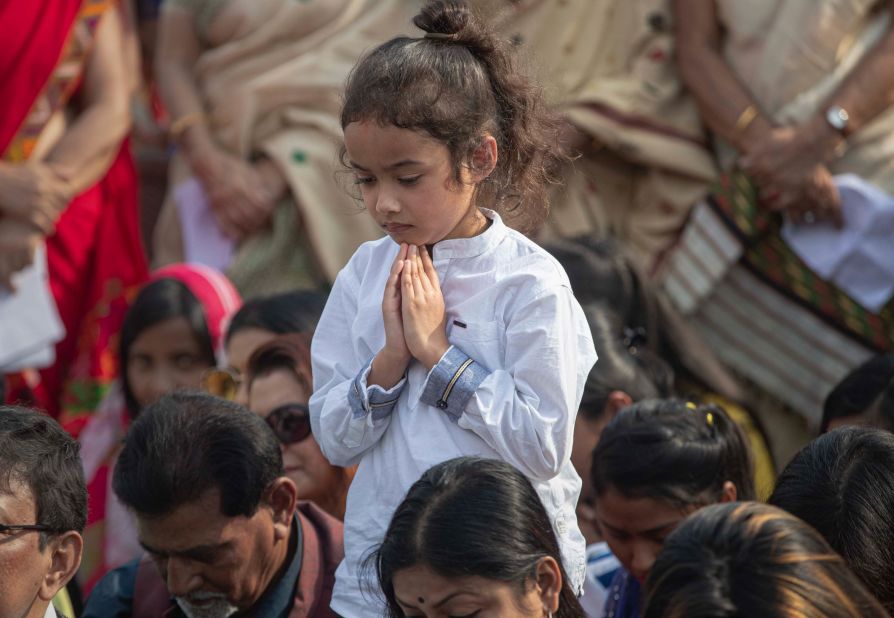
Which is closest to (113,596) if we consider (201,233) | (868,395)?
(868,395)

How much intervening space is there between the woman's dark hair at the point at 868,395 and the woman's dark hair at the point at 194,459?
138 cm

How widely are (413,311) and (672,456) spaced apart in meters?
0.96

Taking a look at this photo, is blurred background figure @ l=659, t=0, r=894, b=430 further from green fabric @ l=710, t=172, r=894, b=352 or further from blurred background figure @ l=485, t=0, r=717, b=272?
blurred background figure @ l=485, t=0, r=717, b=272

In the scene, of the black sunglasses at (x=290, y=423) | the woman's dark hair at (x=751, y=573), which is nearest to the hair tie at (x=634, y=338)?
the black sunglasses at (x=290, y=423)

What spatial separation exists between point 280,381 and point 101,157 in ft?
5.89

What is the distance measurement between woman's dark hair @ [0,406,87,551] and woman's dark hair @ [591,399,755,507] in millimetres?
1150

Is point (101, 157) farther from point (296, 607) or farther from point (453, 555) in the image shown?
point (453, 555)

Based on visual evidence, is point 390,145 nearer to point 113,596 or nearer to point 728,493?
point 728,493

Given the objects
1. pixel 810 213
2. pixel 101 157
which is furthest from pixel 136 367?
pixel 810 213

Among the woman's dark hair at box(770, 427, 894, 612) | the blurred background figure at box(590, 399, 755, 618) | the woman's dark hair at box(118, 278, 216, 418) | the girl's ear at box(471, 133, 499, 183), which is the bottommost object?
the woman's dark hair at box(118, 278, 216, 418)

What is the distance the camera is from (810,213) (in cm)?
472

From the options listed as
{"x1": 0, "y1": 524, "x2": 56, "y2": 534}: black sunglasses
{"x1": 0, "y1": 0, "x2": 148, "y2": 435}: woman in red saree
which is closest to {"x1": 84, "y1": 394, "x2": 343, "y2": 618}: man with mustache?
{"x1": 0, "y1": 524, "x2": 56, "y2": 534}: black sunglasses

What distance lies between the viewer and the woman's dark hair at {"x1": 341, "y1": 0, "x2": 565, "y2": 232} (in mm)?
2443

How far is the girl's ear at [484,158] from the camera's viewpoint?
99.3 inches
